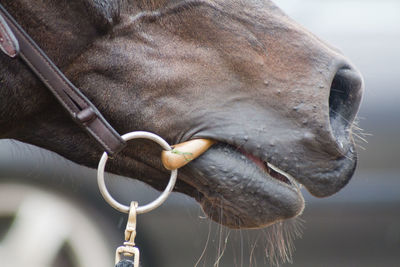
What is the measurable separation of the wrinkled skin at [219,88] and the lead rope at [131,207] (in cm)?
4

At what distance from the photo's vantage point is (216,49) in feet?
6.50

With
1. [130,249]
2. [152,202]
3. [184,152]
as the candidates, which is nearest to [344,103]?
[184,152]

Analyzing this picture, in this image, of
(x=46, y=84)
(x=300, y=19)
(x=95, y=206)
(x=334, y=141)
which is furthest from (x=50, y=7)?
(x=300, y=19)

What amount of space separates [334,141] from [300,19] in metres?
2.49

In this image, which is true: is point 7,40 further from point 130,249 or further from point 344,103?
point 344,103

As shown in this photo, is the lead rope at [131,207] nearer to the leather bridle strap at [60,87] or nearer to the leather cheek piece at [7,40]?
the leather bridle strap at [60,87]

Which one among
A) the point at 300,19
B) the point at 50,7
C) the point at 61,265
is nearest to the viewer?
the point at 50,7

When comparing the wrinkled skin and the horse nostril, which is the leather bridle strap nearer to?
the wrinkled skin

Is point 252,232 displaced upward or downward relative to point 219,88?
downward

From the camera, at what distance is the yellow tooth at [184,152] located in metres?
1.94

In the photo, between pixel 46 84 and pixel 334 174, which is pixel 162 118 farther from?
pixel 334 174

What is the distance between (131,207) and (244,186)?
0.31 meters

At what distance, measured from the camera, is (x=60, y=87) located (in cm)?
192

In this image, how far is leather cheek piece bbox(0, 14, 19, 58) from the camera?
1.81m
